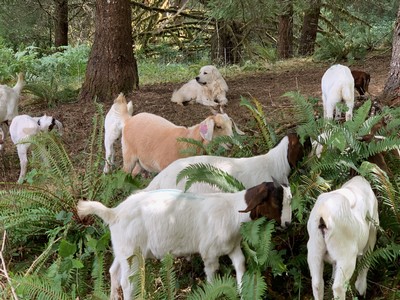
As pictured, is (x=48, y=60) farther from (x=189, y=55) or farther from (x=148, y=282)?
(x=148, y=282)

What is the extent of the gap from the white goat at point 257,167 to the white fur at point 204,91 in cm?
491

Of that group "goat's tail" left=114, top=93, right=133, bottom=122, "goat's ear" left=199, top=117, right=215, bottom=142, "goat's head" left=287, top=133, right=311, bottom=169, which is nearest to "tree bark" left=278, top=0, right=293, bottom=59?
"goat's tail" left=114, top=93, right=133, bottom=122

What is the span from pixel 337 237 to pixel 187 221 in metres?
1.17

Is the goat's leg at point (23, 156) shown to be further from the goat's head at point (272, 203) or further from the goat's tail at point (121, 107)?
the goat's head at point (272, 203)

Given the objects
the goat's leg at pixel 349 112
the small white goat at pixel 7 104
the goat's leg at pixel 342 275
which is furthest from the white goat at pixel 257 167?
the small white goat at pixel 7 104

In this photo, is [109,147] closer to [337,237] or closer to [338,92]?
[338,92]

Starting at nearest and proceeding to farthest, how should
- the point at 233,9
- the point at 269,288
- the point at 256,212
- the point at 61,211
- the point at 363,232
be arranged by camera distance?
the point at 363,232
the point at 256,212
the point at 269,288
the point at 61,211
the point at 233,9

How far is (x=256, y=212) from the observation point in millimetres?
3936

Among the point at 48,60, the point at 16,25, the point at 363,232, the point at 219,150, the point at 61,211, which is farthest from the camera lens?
the point at 16,25

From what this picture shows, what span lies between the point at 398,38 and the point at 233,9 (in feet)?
18.2

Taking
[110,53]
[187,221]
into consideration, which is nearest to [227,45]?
[110,53]

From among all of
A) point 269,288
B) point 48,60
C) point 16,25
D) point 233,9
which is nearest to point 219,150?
point 269,288

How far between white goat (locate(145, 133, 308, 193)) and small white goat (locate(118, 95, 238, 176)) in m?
0.80

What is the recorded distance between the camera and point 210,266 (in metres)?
4.13
